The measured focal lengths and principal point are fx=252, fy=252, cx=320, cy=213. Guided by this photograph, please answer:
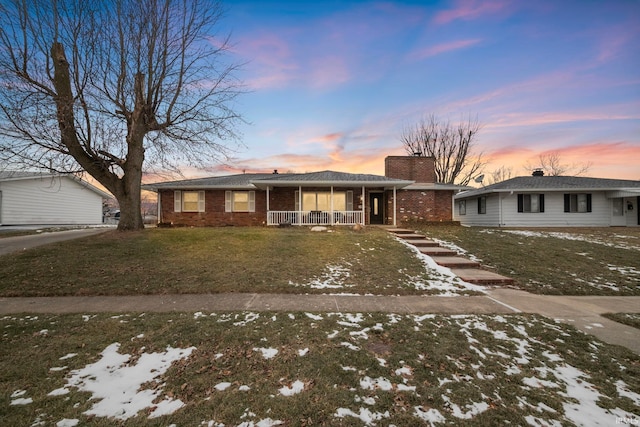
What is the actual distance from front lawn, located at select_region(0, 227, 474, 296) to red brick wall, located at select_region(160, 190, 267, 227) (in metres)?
6.01

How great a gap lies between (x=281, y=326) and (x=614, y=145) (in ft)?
78.4

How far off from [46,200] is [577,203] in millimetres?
39855

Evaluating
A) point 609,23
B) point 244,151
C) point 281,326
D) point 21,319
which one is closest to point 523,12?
point 609,23

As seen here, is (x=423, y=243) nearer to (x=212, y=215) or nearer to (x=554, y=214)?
(x=212, y=215)

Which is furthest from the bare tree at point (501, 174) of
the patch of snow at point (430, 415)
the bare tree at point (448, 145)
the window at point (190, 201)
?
the patch of snow at point (430, 415)

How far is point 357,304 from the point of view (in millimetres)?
4836

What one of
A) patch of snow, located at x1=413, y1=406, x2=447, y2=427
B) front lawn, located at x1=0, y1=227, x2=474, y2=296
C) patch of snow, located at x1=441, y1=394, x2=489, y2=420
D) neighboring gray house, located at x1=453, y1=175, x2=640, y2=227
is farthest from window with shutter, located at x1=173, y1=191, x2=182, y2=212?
neighboring gray house, located at x1=453, y1=175, x2=640, y2=227

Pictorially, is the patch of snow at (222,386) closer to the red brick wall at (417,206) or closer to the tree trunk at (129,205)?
the tree trunk at (129,205)

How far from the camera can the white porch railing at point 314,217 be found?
1515 centimetres

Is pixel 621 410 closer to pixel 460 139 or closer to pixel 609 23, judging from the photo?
pixel 609 23

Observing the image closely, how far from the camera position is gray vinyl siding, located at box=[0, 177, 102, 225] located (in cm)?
1773

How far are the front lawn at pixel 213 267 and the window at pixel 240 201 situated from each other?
6276 mm

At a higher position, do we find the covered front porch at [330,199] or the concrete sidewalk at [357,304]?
the covered front porch at [330,199]

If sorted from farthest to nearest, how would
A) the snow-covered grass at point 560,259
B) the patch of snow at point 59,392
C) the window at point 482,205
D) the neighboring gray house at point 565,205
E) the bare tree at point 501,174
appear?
the bare tree at point 501,174 < the window at point 482,205 < the neighboring gray house at point 565,205 < the snow-covered grass at point 560,259 < the patch of snow at point 59,392
